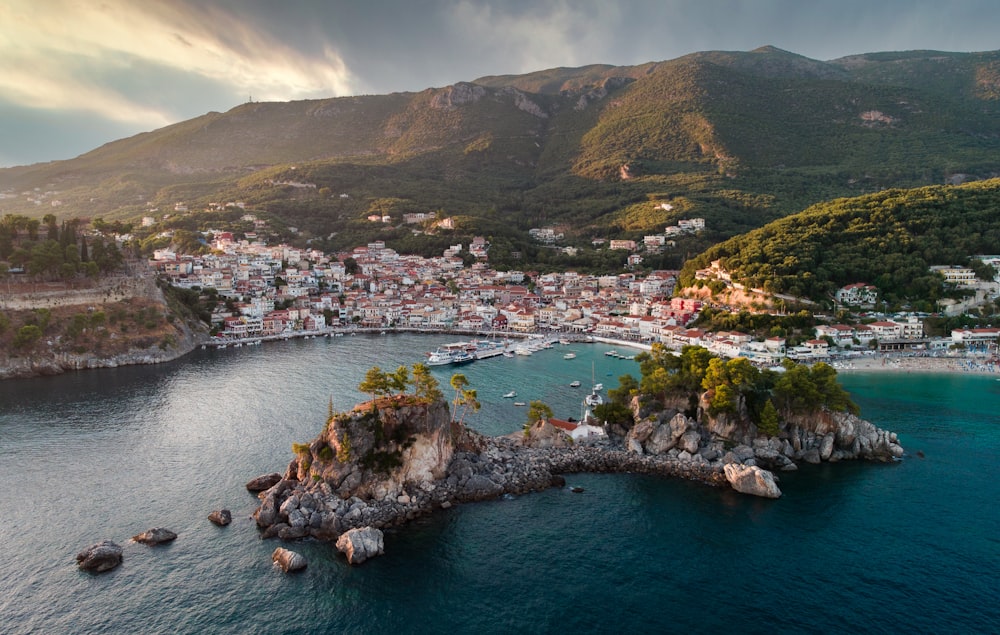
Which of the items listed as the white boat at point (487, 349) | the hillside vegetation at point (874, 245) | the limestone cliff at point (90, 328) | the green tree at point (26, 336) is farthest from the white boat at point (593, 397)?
the green tree at point (26, 336)

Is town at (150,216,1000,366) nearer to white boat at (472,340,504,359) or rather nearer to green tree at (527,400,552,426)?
white boat at (472,340,504,359)

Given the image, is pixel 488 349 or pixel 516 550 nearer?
pixel 516 550

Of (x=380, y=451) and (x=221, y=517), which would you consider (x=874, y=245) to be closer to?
(x=380, y=451)

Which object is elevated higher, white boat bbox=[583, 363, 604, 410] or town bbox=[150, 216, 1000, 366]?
town bbox=[150, 216, 1000, 366]

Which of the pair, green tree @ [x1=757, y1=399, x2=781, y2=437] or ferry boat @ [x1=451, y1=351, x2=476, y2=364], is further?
ferry boat @ [x1=451, y1=351, x2=476, y2=364]

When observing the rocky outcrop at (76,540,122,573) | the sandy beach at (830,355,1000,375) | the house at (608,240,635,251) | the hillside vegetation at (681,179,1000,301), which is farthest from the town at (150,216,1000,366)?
the rocky outcrop at (76,540,122,573)

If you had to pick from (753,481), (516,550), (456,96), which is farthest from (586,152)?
(516,550)

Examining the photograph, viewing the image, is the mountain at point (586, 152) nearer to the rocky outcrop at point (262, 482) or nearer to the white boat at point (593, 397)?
the white boat at point (593, 397)
